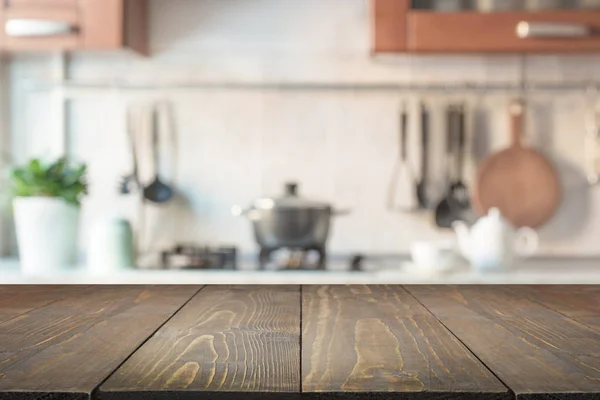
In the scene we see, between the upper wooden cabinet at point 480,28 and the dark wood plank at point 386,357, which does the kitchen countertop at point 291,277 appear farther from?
the dark wood plank at point 386,357

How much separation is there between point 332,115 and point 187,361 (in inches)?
76.2

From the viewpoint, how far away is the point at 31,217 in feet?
6.84

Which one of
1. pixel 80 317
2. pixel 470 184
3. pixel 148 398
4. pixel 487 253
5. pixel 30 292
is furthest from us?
pixel 470 184

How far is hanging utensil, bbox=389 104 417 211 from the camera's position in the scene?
2436 millimetres

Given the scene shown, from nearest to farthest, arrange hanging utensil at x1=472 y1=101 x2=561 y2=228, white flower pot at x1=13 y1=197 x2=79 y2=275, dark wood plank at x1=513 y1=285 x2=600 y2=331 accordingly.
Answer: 1. dark wood plank at x1=513 y1=285 x2=600 y2=331
2. white flower pot at x1=13 y1=197 x2=79 y2=275
3. hanging utensil at x1=472 y1=101 x2=561 y2=228

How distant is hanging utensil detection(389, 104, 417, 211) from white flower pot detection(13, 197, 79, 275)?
1.05 metres

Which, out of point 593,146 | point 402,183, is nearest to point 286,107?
point 402,183

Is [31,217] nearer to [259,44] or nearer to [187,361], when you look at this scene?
[259,44]

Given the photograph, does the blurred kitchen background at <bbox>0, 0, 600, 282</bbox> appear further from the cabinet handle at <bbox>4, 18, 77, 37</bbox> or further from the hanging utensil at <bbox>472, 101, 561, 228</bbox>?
the cabinet handle at <bbox>4, 18, 77, 37</bbox>

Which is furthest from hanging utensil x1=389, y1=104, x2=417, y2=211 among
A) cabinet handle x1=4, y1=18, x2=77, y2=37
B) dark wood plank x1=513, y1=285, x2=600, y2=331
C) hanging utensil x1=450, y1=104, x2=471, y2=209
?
dark wood plank x1=513, y1=285, x2=600, y2=331

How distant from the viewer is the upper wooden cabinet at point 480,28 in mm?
2123

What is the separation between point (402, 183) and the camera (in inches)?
96.4

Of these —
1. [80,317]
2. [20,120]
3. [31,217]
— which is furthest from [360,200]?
→ [80,317]

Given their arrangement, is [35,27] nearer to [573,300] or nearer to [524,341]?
[573,300]
